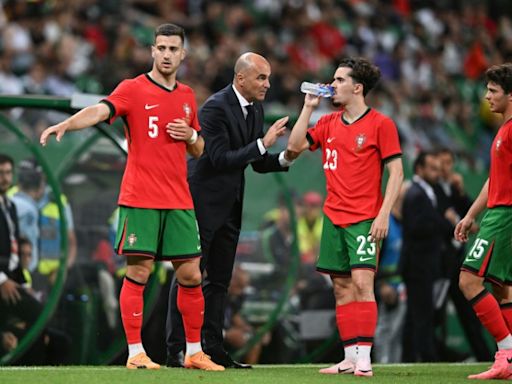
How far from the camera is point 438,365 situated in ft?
29.5

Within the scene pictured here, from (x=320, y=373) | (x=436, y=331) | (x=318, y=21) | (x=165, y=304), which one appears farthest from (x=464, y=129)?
(x=320, y=373)

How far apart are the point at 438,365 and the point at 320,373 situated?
70.1 inches

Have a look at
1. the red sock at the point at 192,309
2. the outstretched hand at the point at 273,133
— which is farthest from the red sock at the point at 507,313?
the red sock at the point at 192,309

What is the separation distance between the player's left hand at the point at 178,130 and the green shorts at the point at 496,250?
203cm

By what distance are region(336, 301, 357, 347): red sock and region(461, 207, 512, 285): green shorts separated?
0.83 meters

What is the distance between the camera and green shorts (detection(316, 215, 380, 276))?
7340 millimetres

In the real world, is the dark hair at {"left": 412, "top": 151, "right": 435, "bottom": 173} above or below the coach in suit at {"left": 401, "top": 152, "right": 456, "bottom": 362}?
above

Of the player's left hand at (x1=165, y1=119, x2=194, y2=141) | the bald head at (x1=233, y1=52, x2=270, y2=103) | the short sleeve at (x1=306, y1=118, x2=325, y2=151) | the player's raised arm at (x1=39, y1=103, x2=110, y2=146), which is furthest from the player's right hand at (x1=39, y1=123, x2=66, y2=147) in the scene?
the short sleeve at (x1=306, y1=118, x2=325, y2=151)

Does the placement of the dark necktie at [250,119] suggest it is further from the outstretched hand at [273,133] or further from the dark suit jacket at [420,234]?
the dark suit jacket at [420,234]

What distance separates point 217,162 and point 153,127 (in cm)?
58

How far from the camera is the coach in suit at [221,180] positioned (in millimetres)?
7691

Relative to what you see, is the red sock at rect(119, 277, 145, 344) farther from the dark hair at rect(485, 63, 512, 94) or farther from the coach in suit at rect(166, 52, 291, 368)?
the dark hair at rect(485, 63, 512, 94)

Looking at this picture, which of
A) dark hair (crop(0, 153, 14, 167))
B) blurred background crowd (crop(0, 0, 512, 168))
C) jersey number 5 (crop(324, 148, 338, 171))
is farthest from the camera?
blurred background crowd (crop(0, 0, 512, 168))

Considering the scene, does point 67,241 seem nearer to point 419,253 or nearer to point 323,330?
point 323,330
